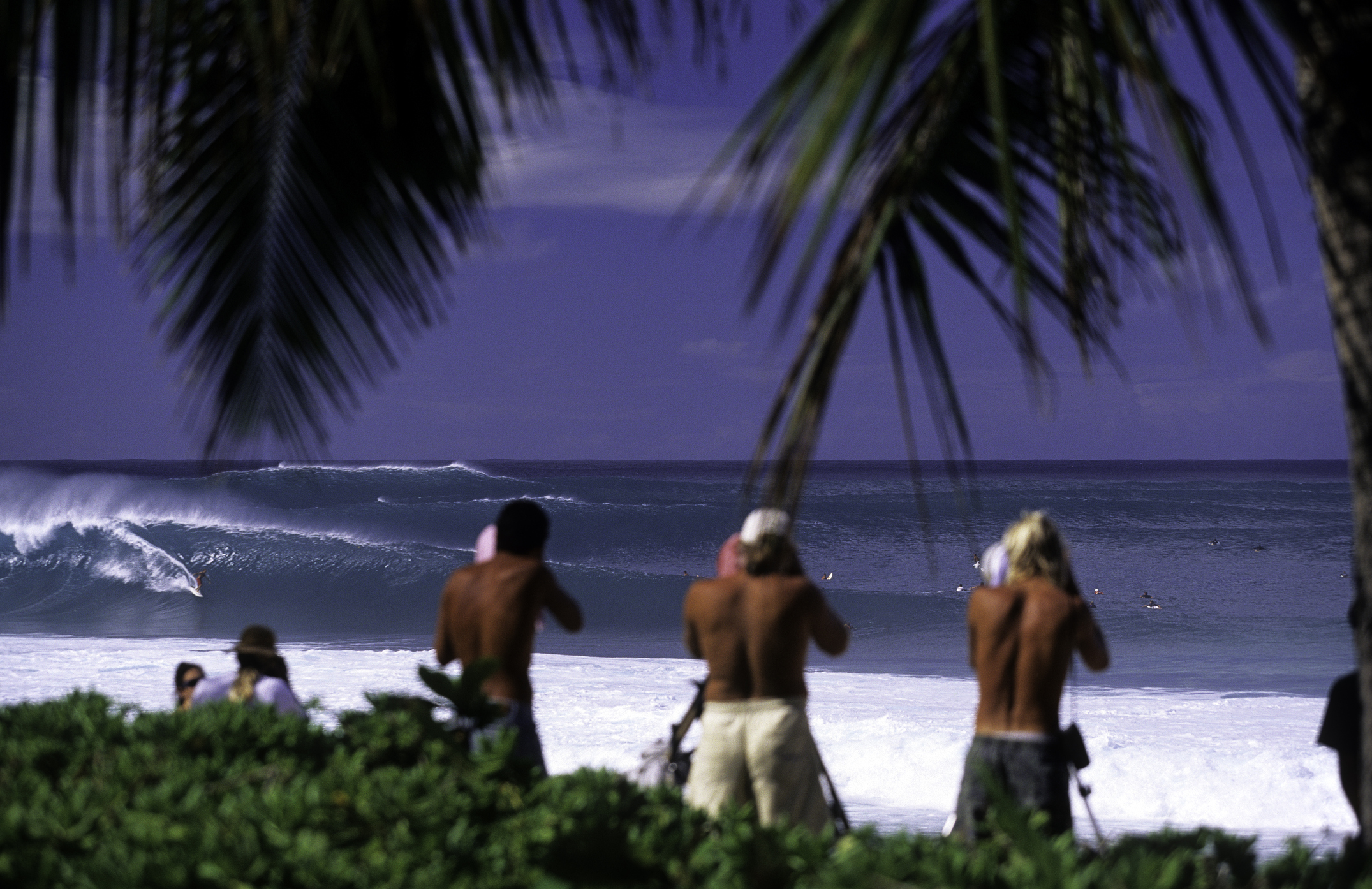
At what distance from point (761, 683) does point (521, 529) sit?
960 millimetres

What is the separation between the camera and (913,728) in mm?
Answer: 11297

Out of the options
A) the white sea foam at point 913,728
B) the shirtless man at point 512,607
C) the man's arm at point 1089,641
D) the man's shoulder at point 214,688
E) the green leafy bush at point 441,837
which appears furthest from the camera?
the white sea foam at point 913,728

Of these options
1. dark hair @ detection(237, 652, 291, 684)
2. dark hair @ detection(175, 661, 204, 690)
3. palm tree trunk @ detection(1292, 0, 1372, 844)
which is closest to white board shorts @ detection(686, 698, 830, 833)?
palm tree trunk @ detection(1292, 0, 1372, 844)

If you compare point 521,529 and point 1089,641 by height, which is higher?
point 521,529

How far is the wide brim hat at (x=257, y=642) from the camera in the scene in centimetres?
540

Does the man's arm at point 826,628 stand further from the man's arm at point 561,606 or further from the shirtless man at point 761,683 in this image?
the man's arm at point 561,606

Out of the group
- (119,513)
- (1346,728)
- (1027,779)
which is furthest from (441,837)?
(119,513)

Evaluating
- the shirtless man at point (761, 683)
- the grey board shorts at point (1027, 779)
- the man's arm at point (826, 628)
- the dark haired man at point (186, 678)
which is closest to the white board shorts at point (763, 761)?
the shirtless man at point (761, 683)

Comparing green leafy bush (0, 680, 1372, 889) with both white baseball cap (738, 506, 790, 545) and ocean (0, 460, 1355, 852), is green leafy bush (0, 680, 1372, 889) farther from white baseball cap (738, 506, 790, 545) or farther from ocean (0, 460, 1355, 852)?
white baseball cap (738, 506, 790, 545)

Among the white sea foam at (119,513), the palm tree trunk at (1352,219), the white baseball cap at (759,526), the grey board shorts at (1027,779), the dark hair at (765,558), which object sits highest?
the white sea foam at (119,513)

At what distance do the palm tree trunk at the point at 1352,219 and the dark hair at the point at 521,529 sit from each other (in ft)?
8.42

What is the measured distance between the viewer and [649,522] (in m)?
43.1

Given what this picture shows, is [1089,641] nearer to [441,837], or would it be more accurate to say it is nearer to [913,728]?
[441,837]

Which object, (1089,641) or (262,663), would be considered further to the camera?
(262,663)
